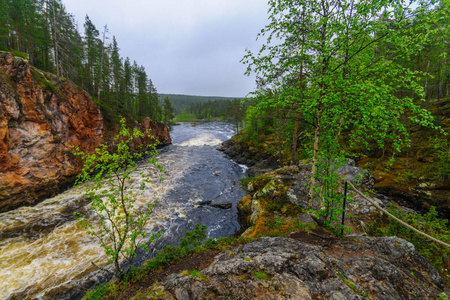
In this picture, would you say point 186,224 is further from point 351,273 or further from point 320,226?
point 351,273

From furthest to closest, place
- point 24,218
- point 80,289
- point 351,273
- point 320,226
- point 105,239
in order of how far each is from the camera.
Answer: point 24,218
point 105,239
point 80,289
point 320,226
point 351,273

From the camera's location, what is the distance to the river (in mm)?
7922

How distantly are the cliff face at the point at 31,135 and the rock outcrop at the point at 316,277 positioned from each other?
16780 mm

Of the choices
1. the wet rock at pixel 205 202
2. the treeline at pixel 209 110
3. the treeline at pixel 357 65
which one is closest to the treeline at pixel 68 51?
the wet rock at pixel 205 202

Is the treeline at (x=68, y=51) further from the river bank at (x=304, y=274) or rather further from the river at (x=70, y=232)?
the river bank at (x=304, y=274)

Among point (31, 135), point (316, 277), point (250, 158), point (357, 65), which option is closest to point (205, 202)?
point (316, 277)

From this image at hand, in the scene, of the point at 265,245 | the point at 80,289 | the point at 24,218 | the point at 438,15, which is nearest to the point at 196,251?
the point at 265,245

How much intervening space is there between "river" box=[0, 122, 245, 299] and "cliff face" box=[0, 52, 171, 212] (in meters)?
1.43

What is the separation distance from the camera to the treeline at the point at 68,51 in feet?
69.7

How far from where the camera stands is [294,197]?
9.89m

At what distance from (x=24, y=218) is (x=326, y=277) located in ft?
60.3

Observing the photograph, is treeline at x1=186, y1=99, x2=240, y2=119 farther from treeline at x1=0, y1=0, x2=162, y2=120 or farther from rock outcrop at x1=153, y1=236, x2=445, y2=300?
rock outcrop at x1=153, y1=236, x2=445, y2=300

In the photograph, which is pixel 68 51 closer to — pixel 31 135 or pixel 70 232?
pixel 31 135

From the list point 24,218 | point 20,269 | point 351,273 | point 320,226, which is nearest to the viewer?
point 351,273
